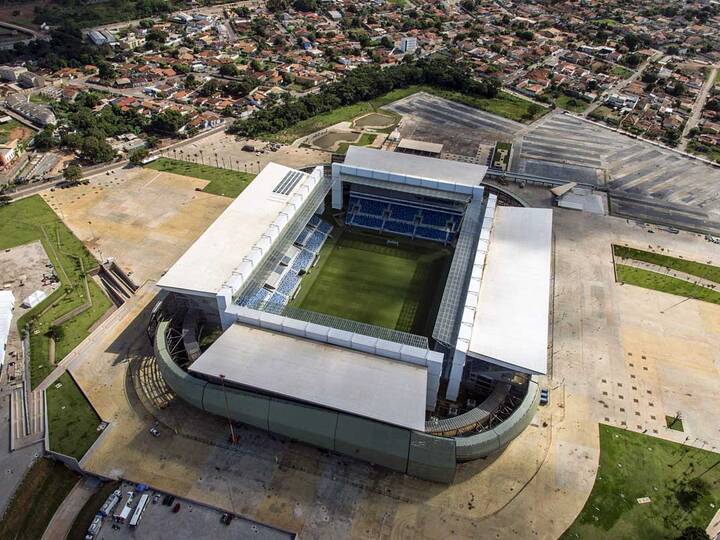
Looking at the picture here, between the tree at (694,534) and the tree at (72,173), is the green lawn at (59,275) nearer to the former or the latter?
the tree at (72,173)

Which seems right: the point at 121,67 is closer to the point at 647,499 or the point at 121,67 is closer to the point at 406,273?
the point at 406,273

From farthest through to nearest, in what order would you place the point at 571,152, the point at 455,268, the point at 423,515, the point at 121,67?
the point at 121,67 → the point at 571,152 → the point at 455,268 → the point at 423,515

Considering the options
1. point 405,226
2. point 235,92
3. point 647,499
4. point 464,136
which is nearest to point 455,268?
point 405,226

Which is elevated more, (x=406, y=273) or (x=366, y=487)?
(x=406, y=273)

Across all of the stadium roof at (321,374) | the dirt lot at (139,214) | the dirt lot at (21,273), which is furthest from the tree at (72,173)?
the stadium roof at (321,374)

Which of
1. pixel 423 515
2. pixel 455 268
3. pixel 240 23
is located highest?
pixel 240 23

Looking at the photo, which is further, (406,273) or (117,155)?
(117,155)
